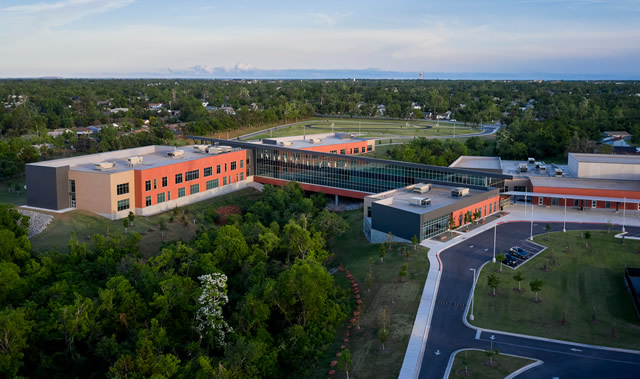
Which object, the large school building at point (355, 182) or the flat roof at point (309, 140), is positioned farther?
the flat roof at point (309, 140)

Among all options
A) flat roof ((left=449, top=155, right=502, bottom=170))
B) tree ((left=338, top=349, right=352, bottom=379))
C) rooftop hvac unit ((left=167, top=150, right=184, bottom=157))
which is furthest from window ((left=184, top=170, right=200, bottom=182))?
tree ((left=338, top=349, right=352, bottom=379))

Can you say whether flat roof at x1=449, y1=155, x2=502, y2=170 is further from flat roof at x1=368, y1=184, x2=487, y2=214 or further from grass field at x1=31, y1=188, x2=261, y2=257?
grass field at x1=31, y1=188, x2=261, y2=257

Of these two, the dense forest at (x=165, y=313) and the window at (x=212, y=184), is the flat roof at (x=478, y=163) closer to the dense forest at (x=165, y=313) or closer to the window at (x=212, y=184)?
the window at (x=212, y=184)

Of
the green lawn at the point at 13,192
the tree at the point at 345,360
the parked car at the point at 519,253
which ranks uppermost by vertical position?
the green lawn at the point at 13,192

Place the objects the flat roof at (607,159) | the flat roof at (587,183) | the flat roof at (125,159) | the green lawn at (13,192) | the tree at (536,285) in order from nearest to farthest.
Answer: the tree at (536,285) < the flat roof at (125,159) < the flat roof at (587,183) < the green lawn at (13,192) < the flat roof at (607,159)

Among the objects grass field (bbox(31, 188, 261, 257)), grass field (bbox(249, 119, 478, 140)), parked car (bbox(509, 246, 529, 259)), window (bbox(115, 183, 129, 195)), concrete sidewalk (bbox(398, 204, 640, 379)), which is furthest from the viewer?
grass field (bbox(249, 119, 478, 140))

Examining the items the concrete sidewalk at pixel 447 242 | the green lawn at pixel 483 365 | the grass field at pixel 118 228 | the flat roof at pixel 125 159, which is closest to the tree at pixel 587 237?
the concrete sidewalk at pixel 447 242
